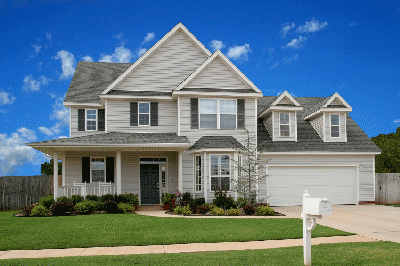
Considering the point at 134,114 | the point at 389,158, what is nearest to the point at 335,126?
the point at 389,158

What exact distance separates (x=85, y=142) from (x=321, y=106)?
13.3m

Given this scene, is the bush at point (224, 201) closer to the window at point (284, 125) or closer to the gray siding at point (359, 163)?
the gray siding at point (359, 163)

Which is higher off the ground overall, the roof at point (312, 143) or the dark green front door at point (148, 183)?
the roof at point (312, 143)

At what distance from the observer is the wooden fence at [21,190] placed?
20469mm

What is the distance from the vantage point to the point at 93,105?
69.0ft

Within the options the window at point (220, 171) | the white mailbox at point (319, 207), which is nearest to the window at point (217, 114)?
the window at point (220, 171)

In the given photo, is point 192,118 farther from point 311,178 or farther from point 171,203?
point 311,178

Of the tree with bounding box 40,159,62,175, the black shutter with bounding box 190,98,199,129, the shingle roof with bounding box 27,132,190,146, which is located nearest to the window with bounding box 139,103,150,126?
the shingle roof with bounding box 27,132,190,146

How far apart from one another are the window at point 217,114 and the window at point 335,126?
640cm

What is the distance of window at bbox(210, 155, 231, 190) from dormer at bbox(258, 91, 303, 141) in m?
4.50

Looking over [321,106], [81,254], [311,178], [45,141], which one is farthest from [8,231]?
[321,106]

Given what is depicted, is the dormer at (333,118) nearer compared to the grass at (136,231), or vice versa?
the grass at (136,231)

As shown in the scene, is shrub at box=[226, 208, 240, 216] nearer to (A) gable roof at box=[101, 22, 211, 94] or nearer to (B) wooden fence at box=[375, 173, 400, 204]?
(A) gable roof at box=[101, 22, 211, 94]

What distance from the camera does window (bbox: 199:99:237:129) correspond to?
19.6m
